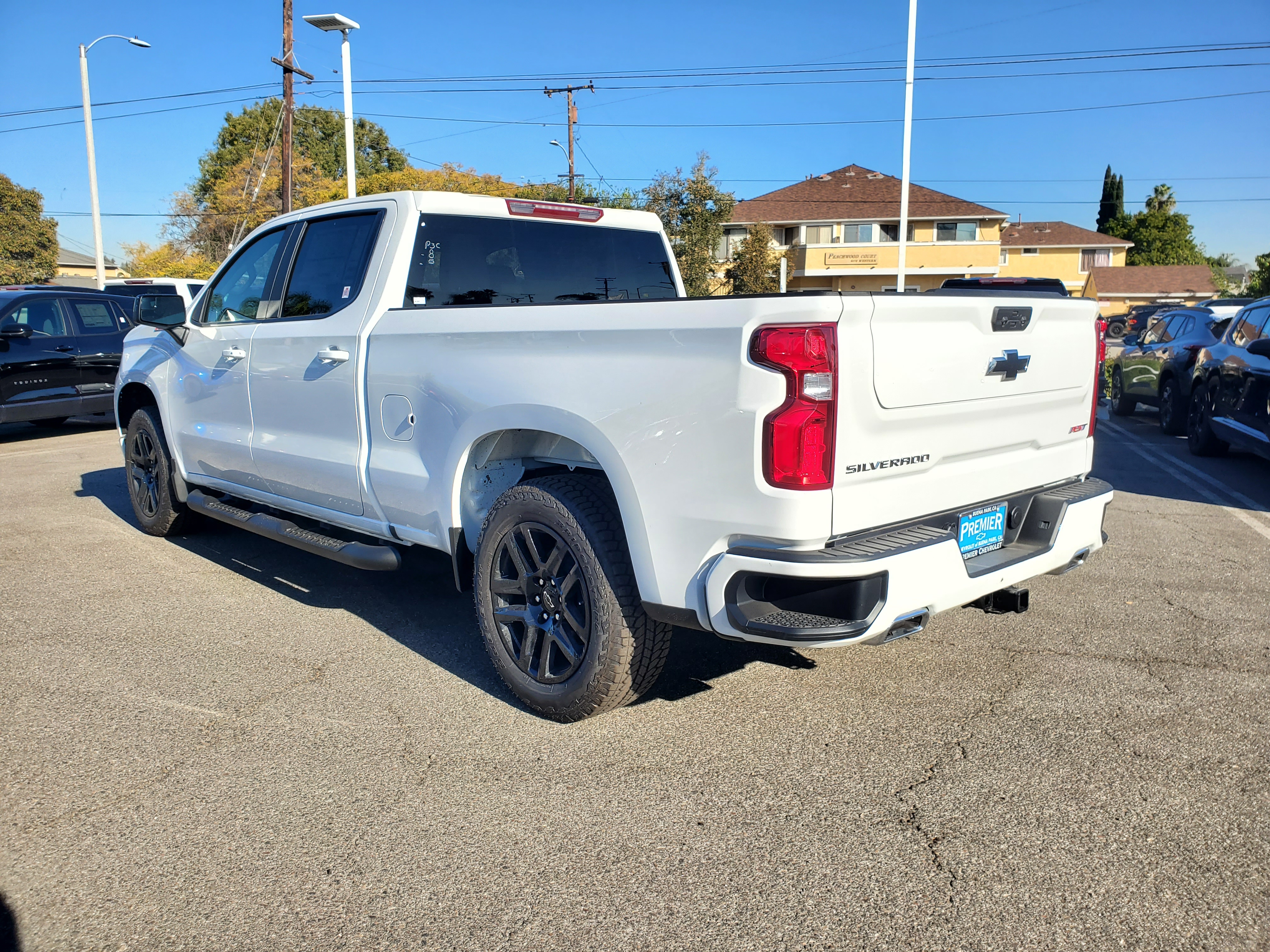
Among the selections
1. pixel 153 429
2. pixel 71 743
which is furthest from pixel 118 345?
pixel 71 743

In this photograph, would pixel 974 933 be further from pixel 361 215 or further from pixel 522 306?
pixel 361 215

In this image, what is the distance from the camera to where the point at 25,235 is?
190 feet

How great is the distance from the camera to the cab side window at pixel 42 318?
480 inches

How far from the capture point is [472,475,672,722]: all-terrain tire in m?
3.44

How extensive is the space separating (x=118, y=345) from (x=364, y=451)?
33.5 ft

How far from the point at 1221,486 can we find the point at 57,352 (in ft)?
43.4

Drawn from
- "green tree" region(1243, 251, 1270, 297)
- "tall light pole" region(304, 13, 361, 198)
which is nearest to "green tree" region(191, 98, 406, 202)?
"tall light pole" region(304, 13, 361, 198)

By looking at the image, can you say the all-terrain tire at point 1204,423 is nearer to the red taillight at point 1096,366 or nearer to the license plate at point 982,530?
the red taillight at point 1096,366

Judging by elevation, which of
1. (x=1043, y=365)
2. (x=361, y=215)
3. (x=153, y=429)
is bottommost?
(x=153, y=429)

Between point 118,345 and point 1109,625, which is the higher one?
point 118,345

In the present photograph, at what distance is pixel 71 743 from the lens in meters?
3.66

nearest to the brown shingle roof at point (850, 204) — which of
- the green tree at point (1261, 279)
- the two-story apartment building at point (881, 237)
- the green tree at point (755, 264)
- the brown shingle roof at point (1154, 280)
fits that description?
the two-story apartment building at point (881, 237)

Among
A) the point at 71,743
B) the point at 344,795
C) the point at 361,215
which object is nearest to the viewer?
the point at 344,795

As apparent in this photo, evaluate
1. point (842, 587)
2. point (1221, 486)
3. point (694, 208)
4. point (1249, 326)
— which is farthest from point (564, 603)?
point (694, 208)
